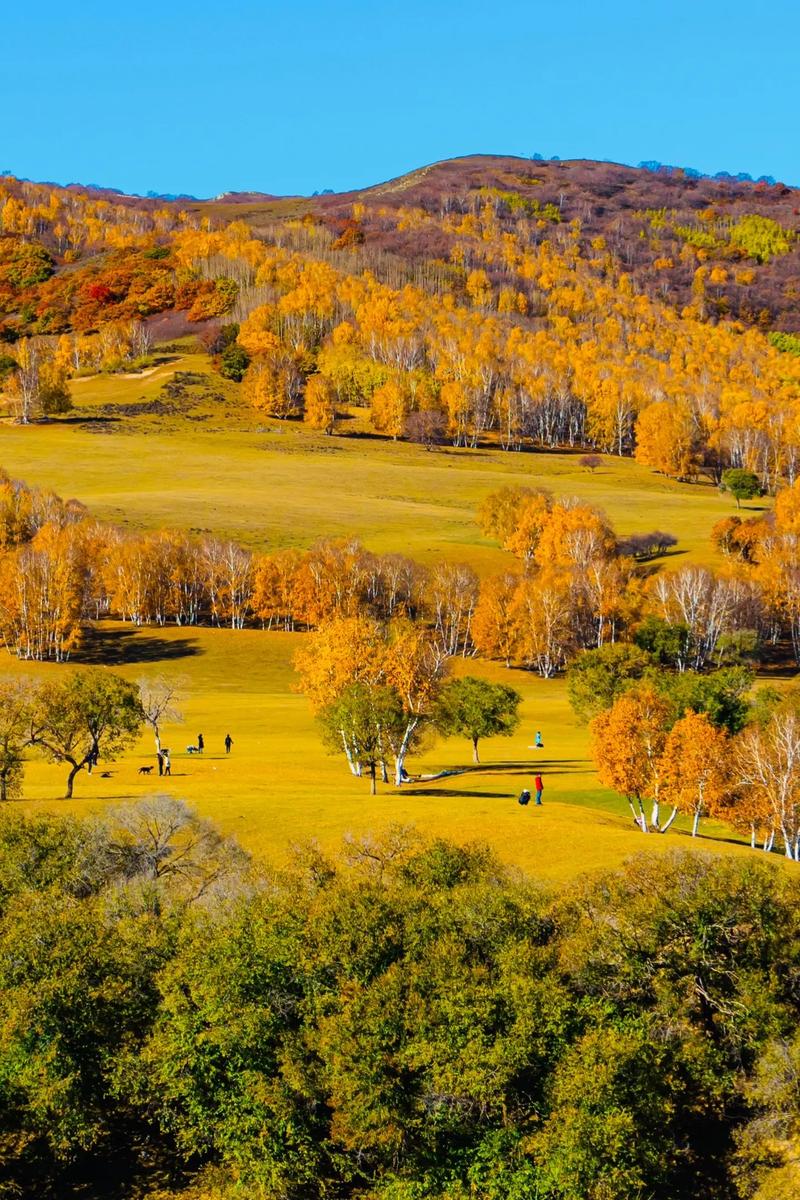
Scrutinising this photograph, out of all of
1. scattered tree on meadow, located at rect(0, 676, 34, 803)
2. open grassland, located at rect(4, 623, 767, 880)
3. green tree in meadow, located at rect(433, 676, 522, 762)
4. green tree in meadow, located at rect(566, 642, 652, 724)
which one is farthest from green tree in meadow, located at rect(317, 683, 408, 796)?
green tree in meadow, located at rect(566, 642, 652, 724)

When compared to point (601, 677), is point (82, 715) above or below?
above

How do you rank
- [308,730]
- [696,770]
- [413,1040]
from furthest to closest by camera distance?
[308,730] < [696,770] < [413,1040]

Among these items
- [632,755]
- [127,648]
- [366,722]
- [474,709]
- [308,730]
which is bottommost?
[308,730]

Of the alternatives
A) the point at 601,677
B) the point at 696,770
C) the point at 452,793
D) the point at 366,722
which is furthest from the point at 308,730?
the point at 696,770

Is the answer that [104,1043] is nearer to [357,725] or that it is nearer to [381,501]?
[357,725]

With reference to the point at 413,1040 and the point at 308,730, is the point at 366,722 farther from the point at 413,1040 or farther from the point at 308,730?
the point at 413,1040
